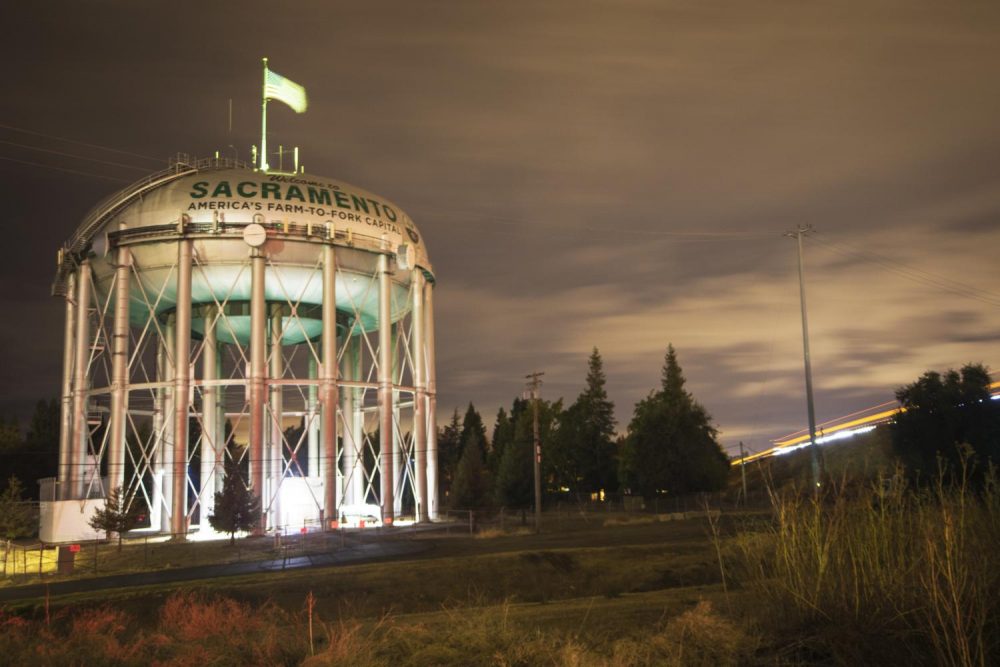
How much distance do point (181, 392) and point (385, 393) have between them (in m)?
10.4

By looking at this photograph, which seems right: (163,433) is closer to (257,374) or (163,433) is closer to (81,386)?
(81,386)

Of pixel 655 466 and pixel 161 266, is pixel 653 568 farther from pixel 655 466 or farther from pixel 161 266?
pixel 655 466

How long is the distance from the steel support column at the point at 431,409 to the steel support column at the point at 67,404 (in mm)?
18912

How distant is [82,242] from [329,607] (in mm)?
32760

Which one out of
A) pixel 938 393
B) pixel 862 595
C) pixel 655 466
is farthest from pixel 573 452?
pixel 862 595

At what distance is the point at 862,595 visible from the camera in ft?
30.1

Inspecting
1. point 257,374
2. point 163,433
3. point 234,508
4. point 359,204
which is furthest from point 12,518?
point 359,204

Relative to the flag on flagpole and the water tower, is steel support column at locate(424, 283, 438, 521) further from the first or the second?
the flag on flagpole

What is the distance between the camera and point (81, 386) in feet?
149

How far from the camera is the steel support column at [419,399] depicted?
48.4 m

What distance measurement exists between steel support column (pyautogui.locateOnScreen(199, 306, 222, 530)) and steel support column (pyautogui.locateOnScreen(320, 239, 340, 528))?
234 inches

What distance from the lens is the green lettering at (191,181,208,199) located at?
1721 inches

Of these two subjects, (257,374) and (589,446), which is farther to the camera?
(589,446)

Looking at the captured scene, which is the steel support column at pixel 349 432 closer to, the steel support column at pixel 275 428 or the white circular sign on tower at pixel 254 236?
the steel support column at pixel 275 428
